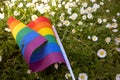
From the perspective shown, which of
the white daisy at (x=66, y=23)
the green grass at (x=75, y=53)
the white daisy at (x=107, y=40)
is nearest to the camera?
the green grass at (x=75, y=53)

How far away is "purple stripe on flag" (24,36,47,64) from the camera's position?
7.20ft

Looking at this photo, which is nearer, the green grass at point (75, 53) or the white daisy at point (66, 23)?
the green grass at point (75, 53)

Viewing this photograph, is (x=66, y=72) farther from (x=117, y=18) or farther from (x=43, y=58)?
(x=117, y=18)

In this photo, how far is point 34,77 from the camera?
2.30m

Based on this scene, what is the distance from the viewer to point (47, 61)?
2213 millimetres

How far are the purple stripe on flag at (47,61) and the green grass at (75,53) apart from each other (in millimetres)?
100

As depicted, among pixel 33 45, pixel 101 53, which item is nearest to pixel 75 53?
pixel 101 53

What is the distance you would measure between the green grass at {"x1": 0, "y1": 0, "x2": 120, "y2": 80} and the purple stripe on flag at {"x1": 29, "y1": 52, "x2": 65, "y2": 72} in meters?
0.10

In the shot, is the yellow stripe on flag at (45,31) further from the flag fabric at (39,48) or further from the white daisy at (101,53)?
the white daisy at (101,53)

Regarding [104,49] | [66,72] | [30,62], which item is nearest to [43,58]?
[30,62]

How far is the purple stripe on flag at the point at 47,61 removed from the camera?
7.22ft

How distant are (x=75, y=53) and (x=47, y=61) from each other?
357 mm

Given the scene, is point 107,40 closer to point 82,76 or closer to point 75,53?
point 75,53

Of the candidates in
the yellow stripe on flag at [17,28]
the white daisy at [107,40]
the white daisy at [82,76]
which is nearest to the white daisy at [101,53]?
the white daisy at [107,40]
